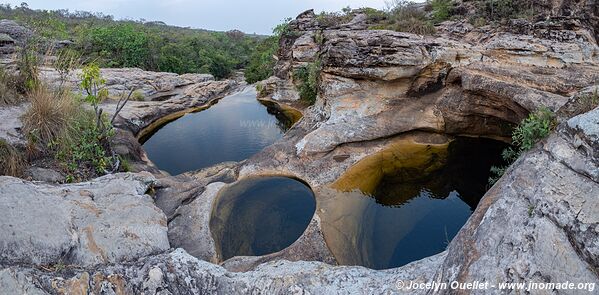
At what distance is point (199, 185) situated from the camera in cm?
708

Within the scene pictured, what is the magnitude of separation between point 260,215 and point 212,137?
639 cm

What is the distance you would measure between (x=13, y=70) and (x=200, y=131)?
19.6 ft

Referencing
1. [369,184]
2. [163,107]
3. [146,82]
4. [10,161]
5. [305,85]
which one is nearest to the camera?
[10,161]

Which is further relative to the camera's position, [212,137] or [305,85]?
[305,85]

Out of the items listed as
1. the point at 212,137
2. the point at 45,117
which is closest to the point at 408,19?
the point at 212,137

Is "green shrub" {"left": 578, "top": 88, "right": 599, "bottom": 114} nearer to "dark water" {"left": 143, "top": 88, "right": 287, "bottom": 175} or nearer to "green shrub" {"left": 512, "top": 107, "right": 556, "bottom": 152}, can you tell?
"green shrub" {"left": 512, "top": 107, "right": 556, "bottom": 152}

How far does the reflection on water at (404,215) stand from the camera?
5.31m

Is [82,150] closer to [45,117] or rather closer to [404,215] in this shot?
[45,117]

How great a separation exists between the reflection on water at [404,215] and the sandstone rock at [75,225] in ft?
9.56

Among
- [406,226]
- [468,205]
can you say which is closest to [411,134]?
[468,205]

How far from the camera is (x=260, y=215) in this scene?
20.9 ft

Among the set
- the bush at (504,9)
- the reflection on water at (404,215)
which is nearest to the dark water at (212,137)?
the reflection on water at (404,215)

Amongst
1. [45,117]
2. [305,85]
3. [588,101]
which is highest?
[588,101]

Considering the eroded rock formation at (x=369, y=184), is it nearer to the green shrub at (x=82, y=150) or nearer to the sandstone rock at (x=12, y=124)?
the green shrub at (x=82, y=150)
